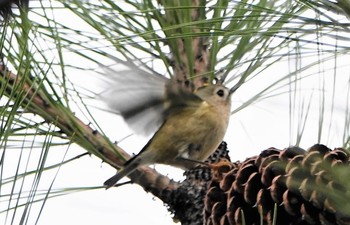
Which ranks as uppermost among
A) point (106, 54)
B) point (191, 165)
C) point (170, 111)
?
point (106, 54)

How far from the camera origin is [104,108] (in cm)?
162

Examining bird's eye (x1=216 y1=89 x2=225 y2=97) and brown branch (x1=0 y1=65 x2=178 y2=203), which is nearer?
brown branch (x1=0 y1=65 x2=178 y2=203)

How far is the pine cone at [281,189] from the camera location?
83cm

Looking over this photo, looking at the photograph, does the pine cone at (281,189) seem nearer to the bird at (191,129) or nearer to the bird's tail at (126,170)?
the bird's tail at (126,170)

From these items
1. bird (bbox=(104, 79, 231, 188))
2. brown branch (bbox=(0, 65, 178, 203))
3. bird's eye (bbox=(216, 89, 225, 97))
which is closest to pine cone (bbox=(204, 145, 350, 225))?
brown branch (bbox=(0, 65, 178, 203))

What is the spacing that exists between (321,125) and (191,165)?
0.76m

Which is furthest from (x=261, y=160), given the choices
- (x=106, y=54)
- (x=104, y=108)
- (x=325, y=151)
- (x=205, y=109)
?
(x=205, y=109)

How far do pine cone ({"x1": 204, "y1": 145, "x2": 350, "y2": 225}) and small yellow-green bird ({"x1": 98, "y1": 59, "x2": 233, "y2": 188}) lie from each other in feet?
0.73

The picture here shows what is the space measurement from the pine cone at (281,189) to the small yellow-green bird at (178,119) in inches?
8.8

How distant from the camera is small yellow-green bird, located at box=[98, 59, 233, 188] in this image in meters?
1.56

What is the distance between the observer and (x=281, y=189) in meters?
1.17

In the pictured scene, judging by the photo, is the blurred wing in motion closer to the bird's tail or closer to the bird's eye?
the bird's tail

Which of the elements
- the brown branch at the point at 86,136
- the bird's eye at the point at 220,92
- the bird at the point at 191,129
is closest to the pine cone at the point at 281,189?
the brown branch at the point at 86,136

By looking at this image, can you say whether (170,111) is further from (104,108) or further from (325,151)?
(325,151)
